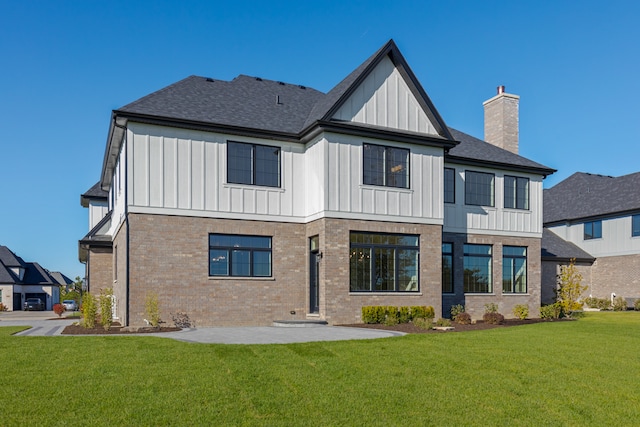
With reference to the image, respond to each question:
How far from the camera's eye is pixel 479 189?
23031 millimetres

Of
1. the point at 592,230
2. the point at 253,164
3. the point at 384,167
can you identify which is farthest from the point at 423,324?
the point at 592,230

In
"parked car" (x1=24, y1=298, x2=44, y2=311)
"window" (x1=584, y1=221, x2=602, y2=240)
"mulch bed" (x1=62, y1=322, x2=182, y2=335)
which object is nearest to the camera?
"mulch bed" (x1=62, y1=322, x2=182, y2=335)

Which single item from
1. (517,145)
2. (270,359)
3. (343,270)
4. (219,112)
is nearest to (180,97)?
(219,112)

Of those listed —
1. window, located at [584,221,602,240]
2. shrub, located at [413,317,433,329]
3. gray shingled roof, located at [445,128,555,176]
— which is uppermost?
gray shingled roof, located at [445,128,555,176]

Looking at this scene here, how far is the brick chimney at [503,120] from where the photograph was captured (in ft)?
86.8

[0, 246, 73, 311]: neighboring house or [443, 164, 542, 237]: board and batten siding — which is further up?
[443, 164, 542, 237]: board and batten siding

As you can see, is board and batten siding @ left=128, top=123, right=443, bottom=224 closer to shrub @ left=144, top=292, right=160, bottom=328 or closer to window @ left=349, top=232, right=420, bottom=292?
window @ left=349, top=232, right=420, bottom=292

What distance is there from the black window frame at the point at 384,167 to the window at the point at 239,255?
398 cm

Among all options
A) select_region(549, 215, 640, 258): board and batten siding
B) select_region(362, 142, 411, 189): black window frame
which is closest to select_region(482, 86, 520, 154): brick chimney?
select_region(362, 142, 411, 189): black window frame

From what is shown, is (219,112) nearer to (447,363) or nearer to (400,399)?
(447,363)

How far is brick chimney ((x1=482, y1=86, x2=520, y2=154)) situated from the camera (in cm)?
2645

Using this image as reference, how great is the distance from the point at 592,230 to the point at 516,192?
13234 millimetres

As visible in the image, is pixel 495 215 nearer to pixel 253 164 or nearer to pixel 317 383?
pixel 253 164

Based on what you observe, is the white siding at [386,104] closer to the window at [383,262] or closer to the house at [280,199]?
the house at [280,199]
